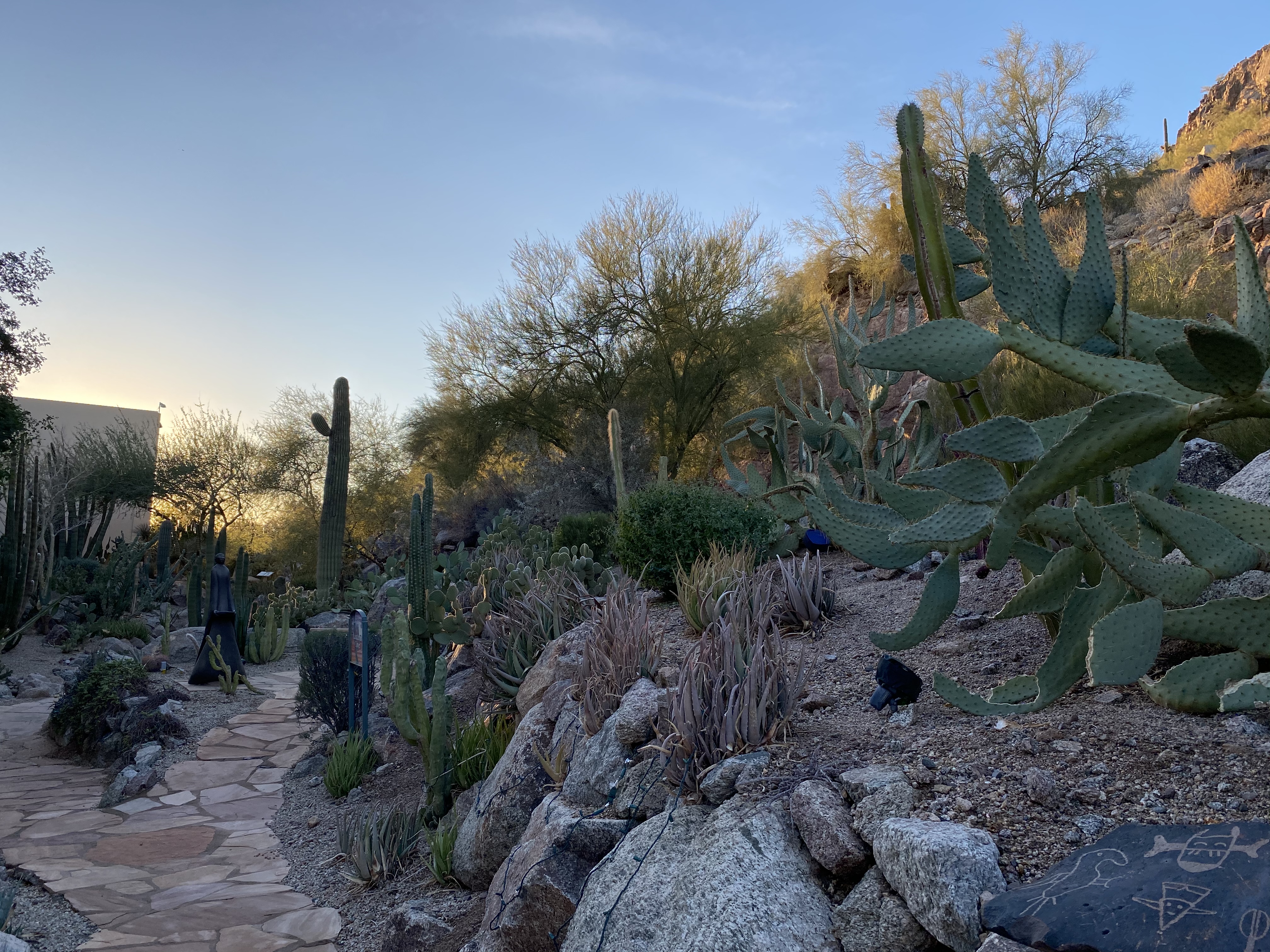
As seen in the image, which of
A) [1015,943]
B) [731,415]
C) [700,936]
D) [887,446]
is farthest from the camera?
[731,415]

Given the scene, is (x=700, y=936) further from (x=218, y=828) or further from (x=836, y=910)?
(x=218, y=828)

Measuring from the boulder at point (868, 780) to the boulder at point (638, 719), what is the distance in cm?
102

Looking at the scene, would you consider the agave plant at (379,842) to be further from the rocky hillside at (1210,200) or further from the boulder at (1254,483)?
the rocky hillside at (1210,200)

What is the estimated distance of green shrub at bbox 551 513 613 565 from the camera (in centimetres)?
1051

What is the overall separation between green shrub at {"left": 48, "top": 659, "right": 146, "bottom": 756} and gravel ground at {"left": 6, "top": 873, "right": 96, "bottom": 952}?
3.19m

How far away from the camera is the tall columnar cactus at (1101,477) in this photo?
2467mm

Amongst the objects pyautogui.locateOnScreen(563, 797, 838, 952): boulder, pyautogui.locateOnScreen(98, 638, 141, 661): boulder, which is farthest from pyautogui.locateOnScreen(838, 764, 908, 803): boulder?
pyautogui.locateOnScreen(98, 638, 141, 661): boulder

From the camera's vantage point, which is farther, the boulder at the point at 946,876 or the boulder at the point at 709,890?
the boulder at the point at 709,890

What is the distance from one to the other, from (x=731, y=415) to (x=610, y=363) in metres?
2.99

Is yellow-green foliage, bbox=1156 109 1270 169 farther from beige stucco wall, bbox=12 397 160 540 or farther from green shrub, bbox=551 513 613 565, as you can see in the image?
beige stucco wall, bbox=12 397 160 540

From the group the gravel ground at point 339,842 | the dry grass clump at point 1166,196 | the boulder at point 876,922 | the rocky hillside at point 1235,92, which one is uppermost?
the rocky hillside at point 1235,92

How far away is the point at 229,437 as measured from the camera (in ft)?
88.6

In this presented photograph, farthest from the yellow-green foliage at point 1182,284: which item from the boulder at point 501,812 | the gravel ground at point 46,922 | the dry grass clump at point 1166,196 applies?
the gravel ground at point 46,922

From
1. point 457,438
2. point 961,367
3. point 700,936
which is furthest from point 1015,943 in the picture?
point 457,438
